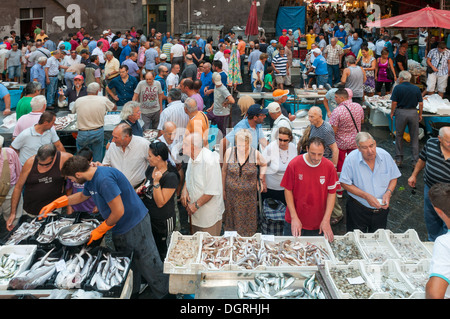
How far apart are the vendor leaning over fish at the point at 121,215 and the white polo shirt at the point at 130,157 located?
879 mm

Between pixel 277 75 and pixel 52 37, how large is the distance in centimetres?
1430

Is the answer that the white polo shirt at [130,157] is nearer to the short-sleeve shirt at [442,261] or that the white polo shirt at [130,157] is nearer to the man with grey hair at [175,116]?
the man with grey hair at [175,116]

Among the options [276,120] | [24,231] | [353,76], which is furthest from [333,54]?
[24,231]

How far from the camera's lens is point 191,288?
4137 mm

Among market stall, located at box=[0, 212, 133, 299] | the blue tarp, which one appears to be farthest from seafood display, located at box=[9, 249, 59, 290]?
the blue tarp

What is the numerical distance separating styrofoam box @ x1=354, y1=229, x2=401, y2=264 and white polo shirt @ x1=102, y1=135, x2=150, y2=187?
263 cm

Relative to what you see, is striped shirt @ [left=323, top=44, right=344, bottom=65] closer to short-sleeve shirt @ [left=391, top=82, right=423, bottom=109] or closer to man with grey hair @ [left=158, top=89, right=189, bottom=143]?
short-sleeve shirt @ [left=391, top=82, right=423, bottom=109]

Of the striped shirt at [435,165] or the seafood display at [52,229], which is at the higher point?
the striped shirt at [435,165]

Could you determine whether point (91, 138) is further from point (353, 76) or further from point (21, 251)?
point (353, 76)

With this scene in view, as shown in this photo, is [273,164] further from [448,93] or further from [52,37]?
[52,37]

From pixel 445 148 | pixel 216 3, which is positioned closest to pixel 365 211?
pixel 445 148

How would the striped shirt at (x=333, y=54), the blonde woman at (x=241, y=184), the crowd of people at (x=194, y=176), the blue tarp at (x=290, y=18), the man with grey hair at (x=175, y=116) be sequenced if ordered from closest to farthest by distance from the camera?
the crowd of people at (x=194, y=176) → the blonde woman at (x=241, y=184) → the man with grey hair at (x=175, y=116) → the striped shirt at (x=333, y=54) → the blue tarp at (x=290, y=18)

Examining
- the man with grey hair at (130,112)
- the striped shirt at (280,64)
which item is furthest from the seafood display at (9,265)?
the striped shirt at (280,64)

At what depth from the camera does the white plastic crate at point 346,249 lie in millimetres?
4309
